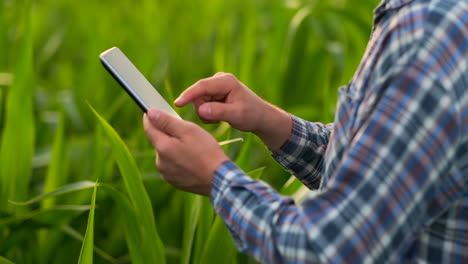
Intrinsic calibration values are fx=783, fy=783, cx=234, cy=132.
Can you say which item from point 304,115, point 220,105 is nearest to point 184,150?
point 220,105

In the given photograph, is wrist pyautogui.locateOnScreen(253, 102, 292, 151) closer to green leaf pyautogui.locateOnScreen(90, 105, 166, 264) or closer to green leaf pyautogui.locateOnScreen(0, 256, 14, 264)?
green leaf pyautogui.locateOnScreen(90, 105, 166, 264)

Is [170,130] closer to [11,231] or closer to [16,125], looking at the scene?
[11,231]

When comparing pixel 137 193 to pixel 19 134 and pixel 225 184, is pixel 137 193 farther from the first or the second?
pixel 19 134

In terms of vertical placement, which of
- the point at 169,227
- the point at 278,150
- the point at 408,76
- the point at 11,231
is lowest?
the point at 169,227

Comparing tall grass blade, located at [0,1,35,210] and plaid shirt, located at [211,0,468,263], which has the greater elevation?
plaid shirt, located at [211,0,468,263]

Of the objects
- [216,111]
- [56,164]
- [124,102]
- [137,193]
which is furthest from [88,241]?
[124,102]

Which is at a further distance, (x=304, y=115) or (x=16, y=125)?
(x=304, y=115)

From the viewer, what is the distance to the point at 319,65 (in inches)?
78.1

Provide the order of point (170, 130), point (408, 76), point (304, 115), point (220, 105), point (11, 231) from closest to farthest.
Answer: point (408, 76) < point (170, 130) < point (220, 105) < point (11, 231) < point (304, 115)

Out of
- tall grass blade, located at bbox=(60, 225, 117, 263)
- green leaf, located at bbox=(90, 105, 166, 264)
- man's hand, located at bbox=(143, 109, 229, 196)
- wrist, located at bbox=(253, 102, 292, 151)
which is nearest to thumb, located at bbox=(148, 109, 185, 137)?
man's hand, located at bbox=(143, 109, 229, 196)

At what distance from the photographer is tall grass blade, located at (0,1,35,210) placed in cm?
137

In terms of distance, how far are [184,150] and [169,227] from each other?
0.78 metres

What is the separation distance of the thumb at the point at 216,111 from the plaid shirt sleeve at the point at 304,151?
0.09 m

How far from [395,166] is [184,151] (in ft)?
0.66
